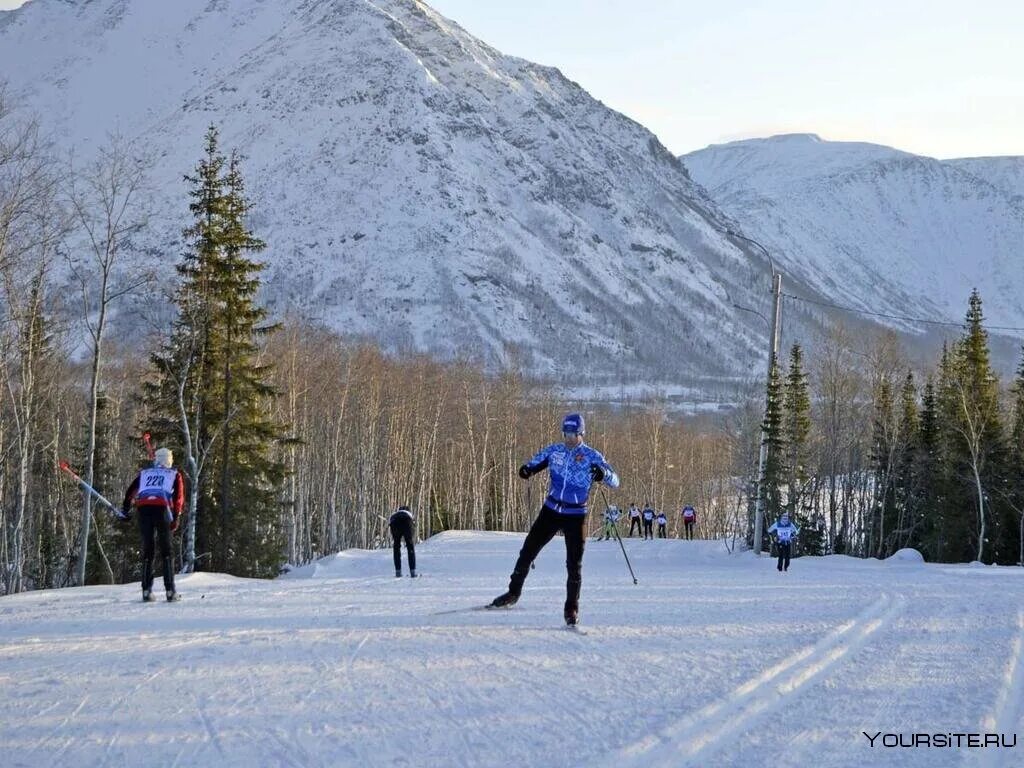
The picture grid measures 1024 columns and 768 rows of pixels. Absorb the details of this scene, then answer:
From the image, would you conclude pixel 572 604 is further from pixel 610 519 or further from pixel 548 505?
pixel 610 519

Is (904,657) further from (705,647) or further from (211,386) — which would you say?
(211,386)

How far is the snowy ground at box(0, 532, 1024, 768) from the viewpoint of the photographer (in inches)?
207

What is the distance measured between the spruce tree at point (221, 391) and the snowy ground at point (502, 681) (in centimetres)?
1458

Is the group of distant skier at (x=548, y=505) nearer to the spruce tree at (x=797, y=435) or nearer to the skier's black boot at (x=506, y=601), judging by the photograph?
the skier's black boot at (x=506, y=601)

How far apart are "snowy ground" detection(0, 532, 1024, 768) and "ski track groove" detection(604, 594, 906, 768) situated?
21mm

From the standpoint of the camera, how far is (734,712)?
5945mm

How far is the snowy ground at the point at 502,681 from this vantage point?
207 inches

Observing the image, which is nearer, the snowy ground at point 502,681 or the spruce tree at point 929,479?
the snowy ground at point 502,681

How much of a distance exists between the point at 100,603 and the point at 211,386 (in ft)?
51.3

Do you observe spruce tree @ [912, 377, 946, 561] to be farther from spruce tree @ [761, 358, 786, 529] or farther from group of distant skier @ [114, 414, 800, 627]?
group of distant skier @ [114, 414, 800, 627]

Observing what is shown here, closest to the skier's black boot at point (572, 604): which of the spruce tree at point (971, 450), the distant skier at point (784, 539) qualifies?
the distant skier at point (784, 539)

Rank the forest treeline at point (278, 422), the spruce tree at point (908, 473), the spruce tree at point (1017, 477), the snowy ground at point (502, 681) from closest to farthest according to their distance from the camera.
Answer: the snowy ground at point (502, 681) < the forest treeline at point (278, 422) < the spruce tree at point (1017, 477) < the spruce tree at point (908, 473)

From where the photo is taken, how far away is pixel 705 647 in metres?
8.14

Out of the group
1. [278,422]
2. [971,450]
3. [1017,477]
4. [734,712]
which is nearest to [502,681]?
[734,712]
